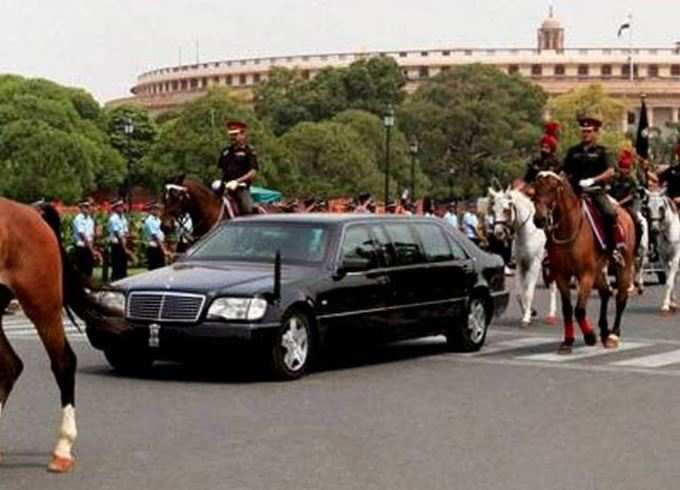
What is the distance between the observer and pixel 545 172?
64.0 feet

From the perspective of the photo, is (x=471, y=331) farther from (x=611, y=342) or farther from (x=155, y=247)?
(x=155, y=247)

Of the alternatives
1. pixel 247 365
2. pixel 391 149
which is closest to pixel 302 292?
pixel 247 365

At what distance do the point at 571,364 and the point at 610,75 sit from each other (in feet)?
549

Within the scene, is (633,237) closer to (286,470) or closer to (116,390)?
(116,390)

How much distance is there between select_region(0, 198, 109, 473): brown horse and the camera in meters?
11.0

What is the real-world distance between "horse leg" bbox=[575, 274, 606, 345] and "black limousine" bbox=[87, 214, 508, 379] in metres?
0.98

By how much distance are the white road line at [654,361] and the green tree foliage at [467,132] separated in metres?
87.7

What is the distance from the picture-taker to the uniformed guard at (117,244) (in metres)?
31.8

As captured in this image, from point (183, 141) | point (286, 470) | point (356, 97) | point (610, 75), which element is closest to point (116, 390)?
point (286, 470)

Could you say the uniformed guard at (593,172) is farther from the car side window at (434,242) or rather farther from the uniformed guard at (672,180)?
the uniformed guard at (672,180)

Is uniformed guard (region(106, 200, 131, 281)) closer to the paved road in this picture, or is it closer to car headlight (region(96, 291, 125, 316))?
the paved road

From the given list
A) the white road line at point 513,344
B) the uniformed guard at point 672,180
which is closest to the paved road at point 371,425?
the white road line at point 513,344

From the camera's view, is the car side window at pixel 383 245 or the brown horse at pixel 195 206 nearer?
the car side window at pixel 383 245

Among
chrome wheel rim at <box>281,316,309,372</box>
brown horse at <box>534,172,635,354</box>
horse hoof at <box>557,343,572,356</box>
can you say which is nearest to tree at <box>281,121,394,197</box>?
brown horse at <box>534,172,635,354</box>
